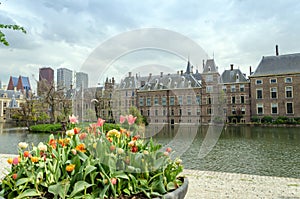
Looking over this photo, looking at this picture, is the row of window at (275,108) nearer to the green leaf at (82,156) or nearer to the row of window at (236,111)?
the row of window at (236,111)

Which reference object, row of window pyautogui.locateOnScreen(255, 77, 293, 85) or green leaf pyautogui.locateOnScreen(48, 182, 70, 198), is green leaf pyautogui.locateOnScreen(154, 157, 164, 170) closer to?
green leaf pyautogui.locateOnScreen(48, 182, 70, 198)

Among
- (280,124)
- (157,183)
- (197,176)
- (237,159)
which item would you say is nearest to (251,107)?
(280,124)

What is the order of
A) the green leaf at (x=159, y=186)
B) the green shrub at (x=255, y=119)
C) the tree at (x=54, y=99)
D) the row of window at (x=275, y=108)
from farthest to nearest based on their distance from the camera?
the green shrub at (x=255, y=119) < the row of window at (x=275, y=108) < the tree at (x=54, y=99) < the green leaf at (x=159, y=186)

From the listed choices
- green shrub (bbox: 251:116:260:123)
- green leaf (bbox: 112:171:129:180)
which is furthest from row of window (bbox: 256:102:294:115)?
green leaf (bbox: 112:171:129:180)

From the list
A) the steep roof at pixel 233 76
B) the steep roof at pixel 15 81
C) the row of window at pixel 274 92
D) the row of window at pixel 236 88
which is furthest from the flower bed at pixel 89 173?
the steep roof at pixel 15 81

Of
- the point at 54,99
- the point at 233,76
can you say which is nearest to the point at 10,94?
the point at 54,99

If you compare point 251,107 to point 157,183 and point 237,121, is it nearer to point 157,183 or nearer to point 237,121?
point 237,121

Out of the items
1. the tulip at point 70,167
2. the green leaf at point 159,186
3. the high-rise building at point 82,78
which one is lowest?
the green leaf at point 159,186
